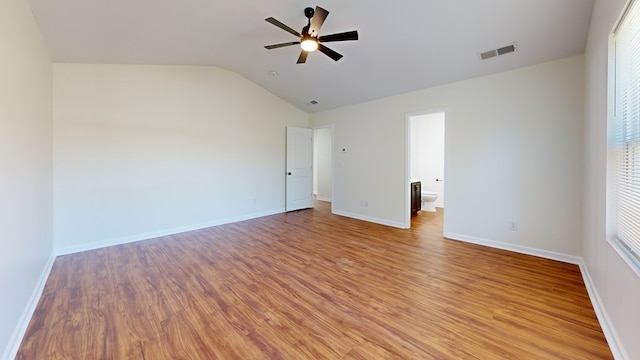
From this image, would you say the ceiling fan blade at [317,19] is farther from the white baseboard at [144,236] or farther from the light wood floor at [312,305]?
the white baseboard at [144,236]

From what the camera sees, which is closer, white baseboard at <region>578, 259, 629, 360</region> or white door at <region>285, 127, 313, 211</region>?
white baseboard at <region>578, 259, 629, 360</region>

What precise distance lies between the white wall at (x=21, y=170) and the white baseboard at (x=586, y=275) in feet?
12.7

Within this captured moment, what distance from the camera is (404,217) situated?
4.69m

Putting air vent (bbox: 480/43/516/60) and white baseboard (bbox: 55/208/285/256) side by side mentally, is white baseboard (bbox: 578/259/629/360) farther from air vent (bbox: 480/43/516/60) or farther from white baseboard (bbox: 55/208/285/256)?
white baseboard (bbox: 55/208/285/256)

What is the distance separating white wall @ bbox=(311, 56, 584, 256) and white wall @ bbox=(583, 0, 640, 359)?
271 millimetres

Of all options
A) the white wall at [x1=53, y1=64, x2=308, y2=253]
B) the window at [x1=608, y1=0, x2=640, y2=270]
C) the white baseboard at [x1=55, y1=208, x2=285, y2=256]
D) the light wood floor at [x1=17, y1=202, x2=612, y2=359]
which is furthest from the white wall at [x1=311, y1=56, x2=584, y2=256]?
the white baseboard at [x1=55, y1=208, x2=285, y2=256]

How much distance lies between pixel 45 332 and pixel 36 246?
1.06 m

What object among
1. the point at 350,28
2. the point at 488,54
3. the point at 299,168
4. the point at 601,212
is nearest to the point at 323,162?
the point at 299,168

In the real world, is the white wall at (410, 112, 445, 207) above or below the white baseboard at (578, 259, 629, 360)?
above

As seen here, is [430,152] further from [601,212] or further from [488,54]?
[601,212]

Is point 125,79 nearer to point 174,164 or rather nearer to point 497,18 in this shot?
point 174,164

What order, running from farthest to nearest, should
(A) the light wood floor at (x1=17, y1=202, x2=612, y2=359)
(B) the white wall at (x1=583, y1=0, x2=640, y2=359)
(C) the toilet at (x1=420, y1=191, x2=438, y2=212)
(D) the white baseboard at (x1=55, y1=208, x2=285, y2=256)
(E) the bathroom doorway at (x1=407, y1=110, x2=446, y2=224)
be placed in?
1. (E) the bathroom doorway at (x1=407, y1=110, x2=446, y2=224)
2. (C) the toilet at (x1=420, y1=191, x2=438, y2=212)
3. (D) the white baseboard at (x1=55, y1=208, x2=285, y2=256)
4. (A) the light wood floor at (x1=17, y1=202, x2=612, y2=359)
5. (B) the white wall at (x1=583, y1=0, x2=640, y2=359)

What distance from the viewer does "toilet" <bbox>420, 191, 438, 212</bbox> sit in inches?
239

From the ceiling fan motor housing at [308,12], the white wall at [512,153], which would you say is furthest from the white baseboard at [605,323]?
the ceiling fan motor housing at [308,12]
